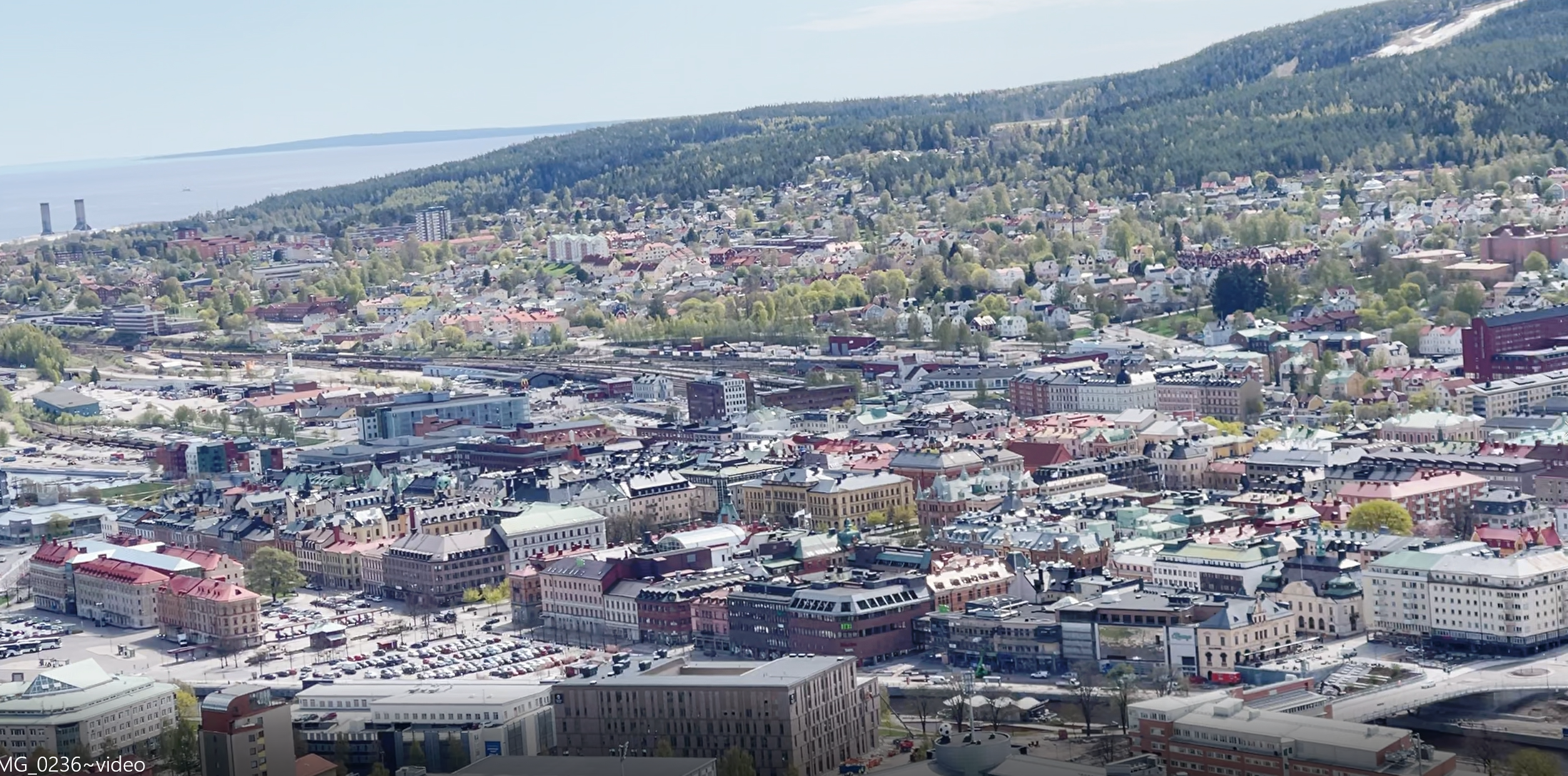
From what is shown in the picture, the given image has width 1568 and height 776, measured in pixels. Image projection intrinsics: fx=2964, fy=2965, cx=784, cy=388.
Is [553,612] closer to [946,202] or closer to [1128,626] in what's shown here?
[1128,626]

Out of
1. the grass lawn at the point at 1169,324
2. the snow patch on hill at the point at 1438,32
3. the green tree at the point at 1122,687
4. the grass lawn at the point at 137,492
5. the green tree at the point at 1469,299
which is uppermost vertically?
the snow patch on hill at the point at 1438,32

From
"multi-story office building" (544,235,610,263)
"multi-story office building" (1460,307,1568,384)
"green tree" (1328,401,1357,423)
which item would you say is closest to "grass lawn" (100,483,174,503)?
"green tree" (1328,401,1357,423)

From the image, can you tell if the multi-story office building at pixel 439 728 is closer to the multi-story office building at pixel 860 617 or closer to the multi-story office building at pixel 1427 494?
the multi-story office building at pixel 860 617

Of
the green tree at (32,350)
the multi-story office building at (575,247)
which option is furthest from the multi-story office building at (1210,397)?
the multi-story office building at (575,247)

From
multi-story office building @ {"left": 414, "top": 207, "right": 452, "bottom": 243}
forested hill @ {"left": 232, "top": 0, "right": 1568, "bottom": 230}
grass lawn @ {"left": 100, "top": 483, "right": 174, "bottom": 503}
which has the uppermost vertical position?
forested hill @ {"left": 232, "top": 0, "right": 1568, "bottom": 230}

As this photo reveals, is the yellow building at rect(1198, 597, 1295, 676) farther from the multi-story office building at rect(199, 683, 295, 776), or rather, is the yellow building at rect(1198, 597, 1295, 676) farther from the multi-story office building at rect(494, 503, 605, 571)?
the multi-story office building at rect(494, 503, 605, 571)

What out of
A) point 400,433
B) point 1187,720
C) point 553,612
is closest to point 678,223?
point 400,433
